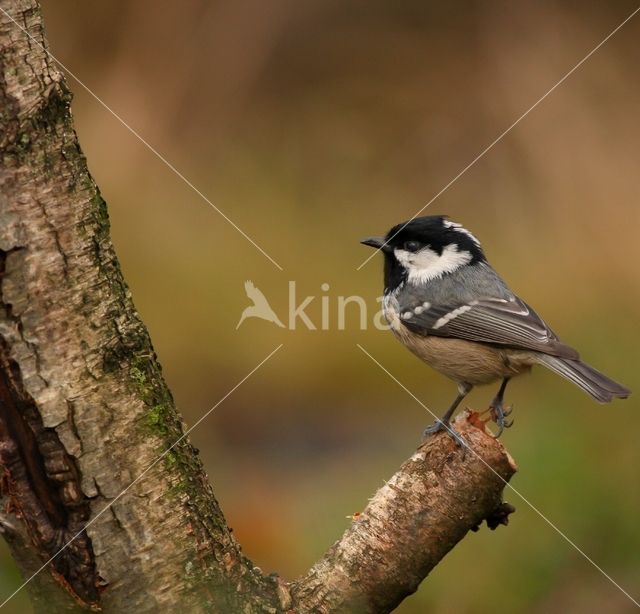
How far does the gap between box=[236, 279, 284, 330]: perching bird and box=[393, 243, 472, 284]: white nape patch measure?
2.43 m

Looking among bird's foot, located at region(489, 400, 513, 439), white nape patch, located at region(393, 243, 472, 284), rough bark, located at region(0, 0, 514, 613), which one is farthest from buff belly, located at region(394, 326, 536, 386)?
rough bark, located at region(0, 0, 514, 613)

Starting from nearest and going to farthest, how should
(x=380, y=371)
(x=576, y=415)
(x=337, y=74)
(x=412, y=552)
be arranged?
(x=412, y=552) < (x=576, y=415) < (x=380, y=371) < (x=337, y=74)

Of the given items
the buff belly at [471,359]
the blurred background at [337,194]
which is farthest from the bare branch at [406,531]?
the blurred background at [337,194]

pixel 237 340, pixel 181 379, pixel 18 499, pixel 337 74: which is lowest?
pixel 181 379

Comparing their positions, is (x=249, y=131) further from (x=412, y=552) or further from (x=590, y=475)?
(x=412, y=552)

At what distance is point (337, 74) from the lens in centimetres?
779

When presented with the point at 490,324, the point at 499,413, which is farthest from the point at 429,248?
the point at 499,413

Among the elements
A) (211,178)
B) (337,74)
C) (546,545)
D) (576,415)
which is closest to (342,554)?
(546,545)

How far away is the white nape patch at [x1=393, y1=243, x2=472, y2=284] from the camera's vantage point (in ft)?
12.4

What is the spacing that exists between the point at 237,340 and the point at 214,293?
15.7 inches

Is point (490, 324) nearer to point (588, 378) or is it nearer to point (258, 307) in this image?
point (588, 378)

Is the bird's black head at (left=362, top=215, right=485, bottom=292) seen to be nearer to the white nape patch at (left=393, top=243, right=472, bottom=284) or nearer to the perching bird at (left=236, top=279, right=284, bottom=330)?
the white nape patch at (left=393, top=243, right=472, bottom=284)

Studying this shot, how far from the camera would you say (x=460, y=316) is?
360cm

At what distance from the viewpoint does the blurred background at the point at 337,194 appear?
5336 mm
